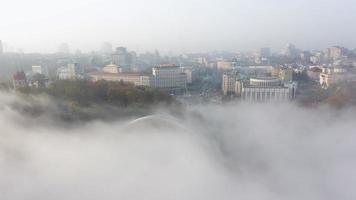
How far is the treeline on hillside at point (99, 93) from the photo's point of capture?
7.60 meters

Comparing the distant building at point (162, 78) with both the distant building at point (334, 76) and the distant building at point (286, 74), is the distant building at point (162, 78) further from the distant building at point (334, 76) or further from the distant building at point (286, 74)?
the distant building at point (334, 76)

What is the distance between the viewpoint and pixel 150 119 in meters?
6.04

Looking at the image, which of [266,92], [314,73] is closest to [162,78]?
[266,92]

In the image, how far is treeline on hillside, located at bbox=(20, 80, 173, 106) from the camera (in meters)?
7.60

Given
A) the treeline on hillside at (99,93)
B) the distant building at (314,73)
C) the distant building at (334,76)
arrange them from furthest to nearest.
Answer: the distant building at (314,73)
the distant building at (334,76)
the treeline on hillside at (99,93)

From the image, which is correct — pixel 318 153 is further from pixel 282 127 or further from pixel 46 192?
pixel 46 192

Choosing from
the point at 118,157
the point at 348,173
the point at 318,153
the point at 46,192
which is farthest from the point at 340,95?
the point at 46,192

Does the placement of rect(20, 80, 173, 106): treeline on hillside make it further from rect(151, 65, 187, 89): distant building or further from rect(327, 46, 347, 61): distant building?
rect(327, 46, 347, 61): distant building

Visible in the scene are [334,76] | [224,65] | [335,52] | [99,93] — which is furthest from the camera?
[335,52]

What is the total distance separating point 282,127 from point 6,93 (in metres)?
6.38

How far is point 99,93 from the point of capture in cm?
816

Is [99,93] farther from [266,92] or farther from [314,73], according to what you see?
[314,73]

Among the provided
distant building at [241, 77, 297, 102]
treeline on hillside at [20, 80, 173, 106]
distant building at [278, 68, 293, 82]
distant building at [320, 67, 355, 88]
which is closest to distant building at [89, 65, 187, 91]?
distant building at [241, 77, 297, 102]

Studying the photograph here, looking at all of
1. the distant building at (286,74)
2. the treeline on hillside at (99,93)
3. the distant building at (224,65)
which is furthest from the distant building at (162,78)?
the distant building at (224,65)
